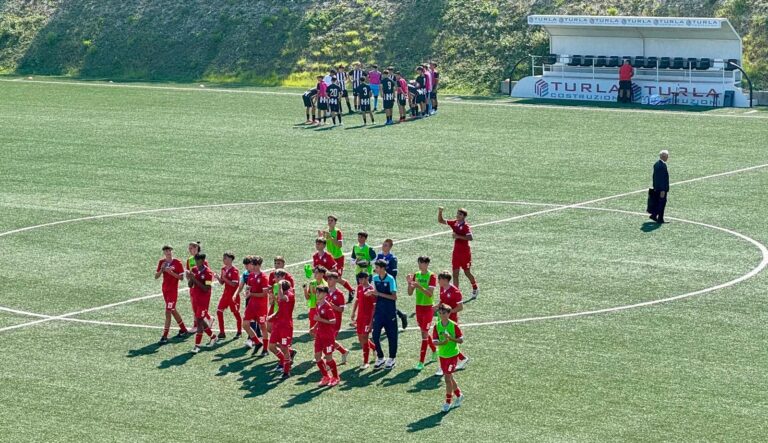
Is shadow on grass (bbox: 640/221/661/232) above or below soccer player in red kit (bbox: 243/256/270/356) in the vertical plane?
below

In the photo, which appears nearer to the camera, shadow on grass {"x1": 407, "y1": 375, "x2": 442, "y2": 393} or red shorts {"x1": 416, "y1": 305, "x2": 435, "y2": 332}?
shadow on grass {"x1": 407, "y1": 375, "x2": 442, "y2": 393}

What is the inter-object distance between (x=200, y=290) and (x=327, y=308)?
11.1ft

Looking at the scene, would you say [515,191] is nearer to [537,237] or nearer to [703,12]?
[537,237]

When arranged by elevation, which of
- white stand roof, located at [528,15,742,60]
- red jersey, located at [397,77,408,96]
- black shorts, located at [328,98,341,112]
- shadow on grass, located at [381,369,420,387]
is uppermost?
white stand roof, located at [528,15,742,60]

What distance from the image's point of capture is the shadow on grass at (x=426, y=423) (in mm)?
19188

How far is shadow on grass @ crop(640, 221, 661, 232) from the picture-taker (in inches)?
1284

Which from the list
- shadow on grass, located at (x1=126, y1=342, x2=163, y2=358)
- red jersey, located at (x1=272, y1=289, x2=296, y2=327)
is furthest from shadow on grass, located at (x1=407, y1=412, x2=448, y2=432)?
shadow on grass, located at (x1=126, y1=342, x2=163, y2=358)

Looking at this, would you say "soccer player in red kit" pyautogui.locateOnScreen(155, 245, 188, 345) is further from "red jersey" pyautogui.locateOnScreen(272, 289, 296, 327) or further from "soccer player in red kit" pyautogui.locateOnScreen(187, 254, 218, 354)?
"red jersey" pyautogui.locateOnScreen(272, 289, 296, 327)

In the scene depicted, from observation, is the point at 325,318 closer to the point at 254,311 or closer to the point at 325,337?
the point at 325,337

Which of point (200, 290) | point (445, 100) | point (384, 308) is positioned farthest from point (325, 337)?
point (445, 100)

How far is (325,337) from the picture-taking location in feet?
69.8

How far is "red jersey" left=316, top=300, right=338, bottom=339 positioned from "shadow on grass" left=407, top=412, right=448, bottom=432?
2455mm

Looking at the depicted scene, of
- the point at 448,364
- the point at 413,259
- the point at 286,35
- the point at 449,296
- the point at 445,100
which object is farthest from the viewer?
the point at 286,35

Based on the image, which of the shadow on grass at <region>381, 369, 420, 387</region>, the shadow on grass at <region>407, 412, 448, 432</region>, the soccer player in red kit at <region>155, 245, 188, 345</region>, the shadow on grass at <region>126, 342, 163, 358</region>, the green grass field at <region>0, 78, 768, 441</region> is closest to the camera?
the shadow on grass at <region>407, 412, 448, 432</region>
